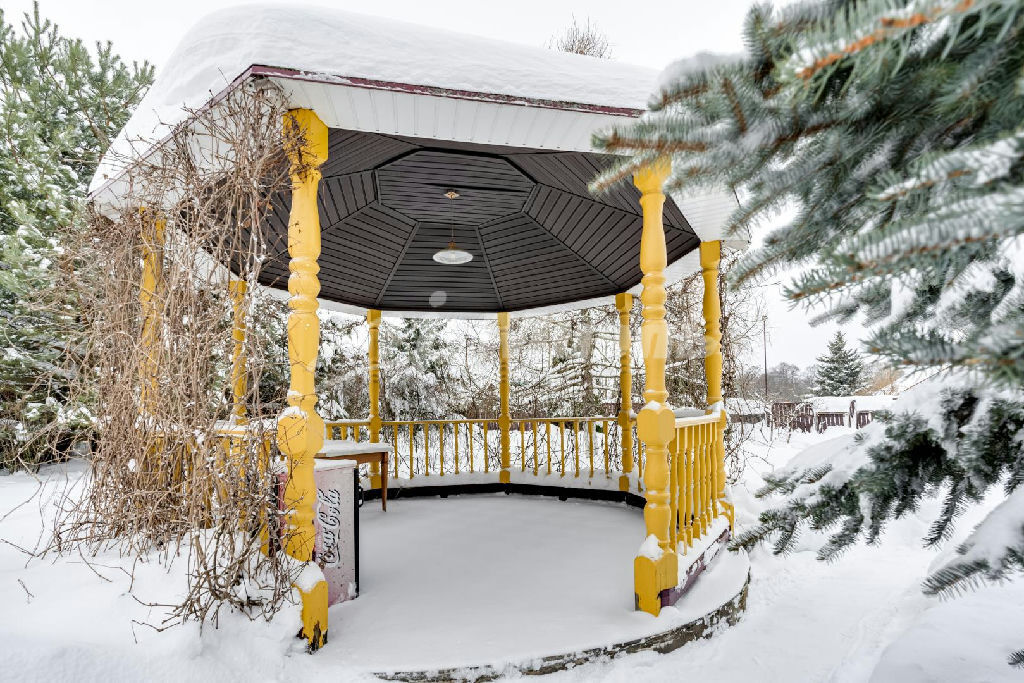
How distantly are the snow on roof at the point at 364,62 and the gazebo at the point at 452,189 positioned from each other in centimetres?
1

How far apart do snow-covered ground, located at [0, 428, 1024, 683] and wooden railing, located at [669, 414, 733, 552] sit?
23.6 inches

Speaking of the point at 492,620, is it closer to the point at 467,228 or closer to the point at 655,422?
the point at 655,422

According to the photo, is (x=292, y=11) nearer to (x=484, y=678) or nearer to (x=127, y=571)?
(x=127, y=571)

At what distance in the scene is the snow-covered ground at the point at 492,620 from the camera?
2.06 meters

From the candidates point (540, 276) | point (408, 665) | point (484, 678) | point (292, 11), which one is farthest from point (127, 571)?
point (540, 276)

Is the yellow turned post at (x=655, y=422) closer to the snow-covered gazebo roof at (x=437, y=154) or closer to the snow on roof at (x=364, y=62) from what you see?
the snow-covered gazebo roof at (x=437, y=154)

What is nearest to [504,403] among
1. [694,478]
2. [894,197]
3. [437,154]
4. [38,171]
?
[694,478]

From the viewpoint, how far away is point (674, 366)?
9.52 meters

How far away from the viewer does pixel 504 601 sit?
11.1 feet

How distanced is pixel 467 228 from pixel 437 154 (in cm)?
201

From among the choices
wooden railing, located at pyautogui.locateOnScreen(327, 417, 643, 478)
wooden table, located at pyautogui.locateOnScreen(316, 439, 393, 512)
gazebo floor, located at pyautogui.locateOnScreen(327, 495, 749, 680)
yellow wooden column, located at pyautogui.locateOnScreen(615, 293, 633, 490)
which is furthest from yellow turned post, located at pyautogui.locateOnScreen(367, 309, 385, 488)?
yellow wooden column, located at pyautogui.locateOnScreen(615, 293, 633, 490)

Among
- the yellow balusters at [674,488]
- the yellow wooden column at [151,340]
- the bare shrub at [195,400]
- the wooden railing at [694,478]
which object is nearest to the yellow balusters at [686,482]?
the wooden railing at [694,478]

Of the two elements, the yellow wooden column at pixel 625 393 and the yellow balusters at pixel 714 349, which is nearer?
the yellow balusters at pixel 714 349

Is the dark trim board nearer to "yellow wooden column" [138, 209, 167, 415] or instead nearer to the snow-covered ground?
the snow-covered ground
